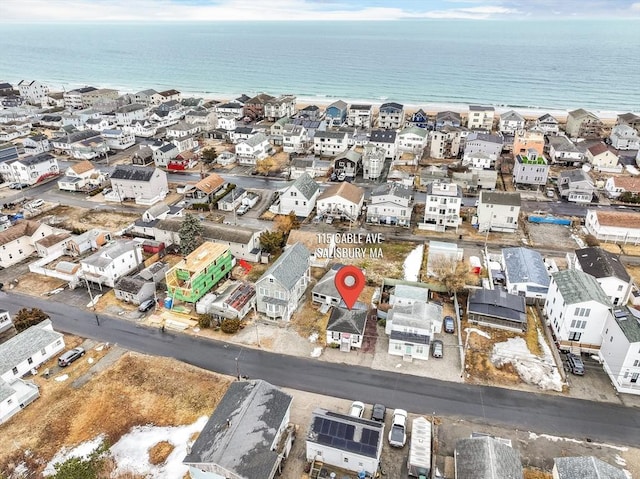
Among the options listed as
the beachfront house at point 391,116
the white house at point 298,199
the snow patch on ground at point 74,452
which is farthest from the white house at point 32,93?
the snow patch on ground at point 74,452

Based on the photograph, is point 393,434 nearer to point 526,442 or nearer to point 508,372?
point 526,442

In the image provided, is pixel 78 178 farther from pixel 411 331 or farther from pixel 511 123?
pixel 511 123

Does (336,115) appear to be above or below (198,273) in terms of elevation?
above

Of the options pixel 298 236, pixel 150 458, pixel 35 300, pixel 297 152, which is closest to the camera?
pixel 150 458

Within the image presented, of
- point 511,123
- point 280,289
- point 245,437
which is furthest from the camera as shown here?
point 511,123

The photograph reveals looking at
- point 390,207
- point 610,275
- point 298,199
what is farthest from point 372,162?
point 610,275

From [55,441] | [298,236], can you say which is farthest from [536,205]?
[55,441]
